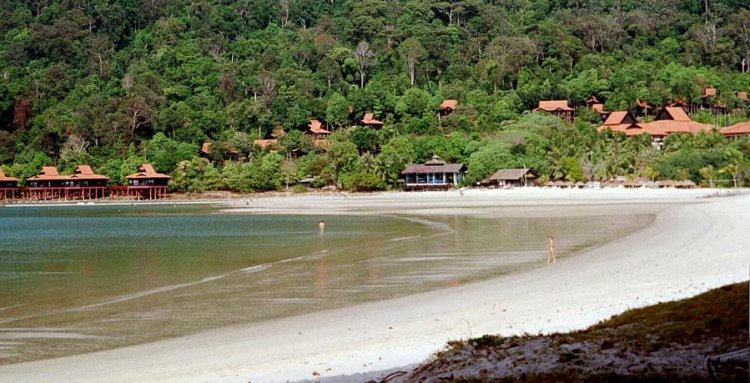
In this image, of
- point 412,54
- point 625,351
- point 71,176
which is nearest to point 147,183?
point 71,176

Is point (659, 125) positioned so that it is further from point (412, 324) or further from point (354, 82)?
point (412, 324)

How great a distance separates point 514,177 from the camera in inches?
2872

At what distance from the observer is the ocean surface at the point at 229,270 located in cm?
1392

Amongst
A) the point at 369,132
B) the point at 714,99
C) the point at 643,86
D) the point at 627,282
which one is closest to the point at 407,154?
the point at 369,132

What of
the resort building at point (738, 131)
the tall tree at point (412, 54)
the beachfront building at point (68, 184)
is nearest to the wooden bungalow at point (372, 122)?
the tall tree at point (412, 54)

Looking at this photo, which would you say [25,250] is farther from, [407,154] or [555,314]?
[407,154]

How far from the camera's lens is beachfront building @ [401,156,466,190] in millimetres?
79938

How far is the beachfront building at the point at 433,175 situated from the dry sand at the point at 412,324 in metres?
59.5

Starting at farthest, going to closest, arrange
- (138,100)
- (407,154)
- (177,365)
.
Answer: (138,100)
(407,154)
(177,365)

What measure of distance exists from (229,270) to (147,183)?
73.6 m

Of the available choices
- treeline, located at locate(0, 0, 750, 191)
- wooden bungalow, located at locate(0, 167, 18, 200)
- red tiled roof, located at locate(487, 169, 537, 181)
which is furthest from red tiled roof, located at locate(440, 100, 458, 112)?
wooden bungalow, located at locate(0, 167, 18, 200)

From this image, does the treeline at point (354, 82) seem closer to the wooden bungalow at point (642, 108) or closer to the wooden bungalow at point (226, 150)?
the wooden bungalow at point (226, 150)

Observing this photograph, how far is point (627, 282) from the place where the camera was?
1448 centimetres

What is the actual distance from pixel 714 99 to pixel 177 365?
9929 cm
